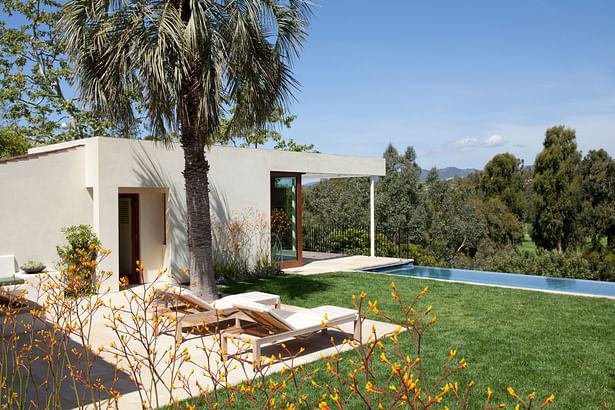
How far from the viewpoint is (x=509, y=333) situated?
7086 millimetres

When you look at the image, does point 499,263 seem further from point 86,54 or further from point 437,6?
point 86,54

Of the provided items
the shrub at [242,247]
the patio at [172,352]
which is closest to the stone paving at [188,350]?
the patio at [172,352]

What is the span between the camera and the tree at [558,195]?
1133 inches

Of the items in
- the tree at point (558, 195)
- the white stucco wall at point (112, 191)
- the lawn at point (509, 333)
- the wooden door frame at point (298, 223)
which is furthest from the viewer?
the tree at point (558, 195)

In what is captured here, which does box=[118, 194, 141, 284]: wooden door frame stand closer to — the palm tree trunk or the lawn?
the lawn

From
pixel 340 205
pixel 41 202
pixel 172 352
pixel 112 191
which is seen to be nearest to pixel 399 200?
pixel 340 205

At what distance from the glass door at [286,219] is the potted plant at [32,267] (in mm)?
6215

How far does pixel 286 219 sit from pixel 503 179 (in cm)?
3227

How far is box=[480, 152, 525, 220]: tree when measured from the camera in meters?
40.5

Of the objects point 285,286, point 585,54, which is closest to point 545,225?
point 585,54

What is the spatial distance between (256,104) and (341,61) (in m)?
14.0

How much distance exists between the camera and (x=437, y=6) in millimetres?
21953

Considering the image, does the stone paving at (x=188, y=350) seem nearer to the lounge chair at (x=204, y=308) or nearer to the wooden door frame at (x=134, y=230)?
the lounge chair at (x=204, y=308)

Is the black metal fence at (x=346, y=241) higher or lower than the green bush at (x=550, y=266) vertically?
higher
